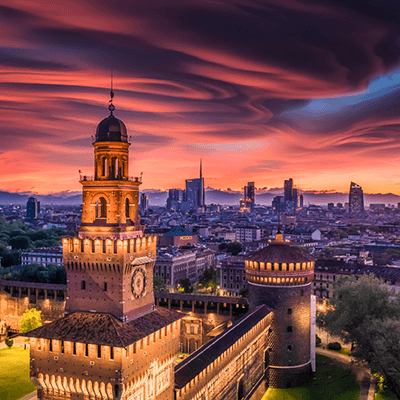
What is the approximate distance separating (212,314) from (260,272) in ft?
33.7

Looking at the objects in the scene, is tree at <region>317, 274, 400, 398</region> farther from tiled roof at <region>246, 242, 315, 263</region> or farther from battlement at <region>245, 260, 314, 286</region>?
tiled roof at <region>246, 242, 315, 263</region>

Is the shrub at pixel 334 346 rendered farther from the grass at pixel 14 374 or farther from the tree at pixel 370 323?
the grass at pixel 14 374

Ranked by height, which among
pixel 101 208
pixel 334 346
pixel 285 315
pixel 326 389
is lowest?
pixel 326 389

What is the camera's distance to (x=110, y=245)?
3684cm

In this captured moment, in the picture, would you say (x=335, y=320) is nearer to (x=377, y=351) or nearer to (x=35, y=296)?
(x=377, y=351)

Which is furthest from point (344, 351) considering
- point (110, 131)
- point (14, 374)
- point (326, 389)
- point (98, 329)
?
point (110, 131)

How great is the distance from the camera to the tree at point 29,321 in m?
74.8

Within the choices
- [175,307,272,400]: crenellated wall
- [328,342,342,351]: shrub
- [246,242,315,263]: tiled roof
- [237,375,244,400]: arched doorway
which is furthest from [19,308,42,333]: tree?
[328,342,342,351]: shrub

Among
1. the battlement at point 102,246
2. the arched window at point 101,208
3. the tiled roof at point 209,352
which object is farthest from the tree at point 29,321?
the arched window at point 101,208

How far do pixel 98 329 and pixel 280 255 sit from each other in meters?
35.6

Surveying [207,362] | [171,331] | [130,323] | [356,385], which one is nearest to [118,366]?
[130,323]

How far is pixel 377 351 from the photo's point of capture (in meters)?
53.5

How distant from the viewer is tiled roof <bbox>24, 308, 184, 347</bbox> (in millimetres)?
33125

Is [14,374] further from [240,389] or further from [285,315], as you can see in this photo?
[285,315]
